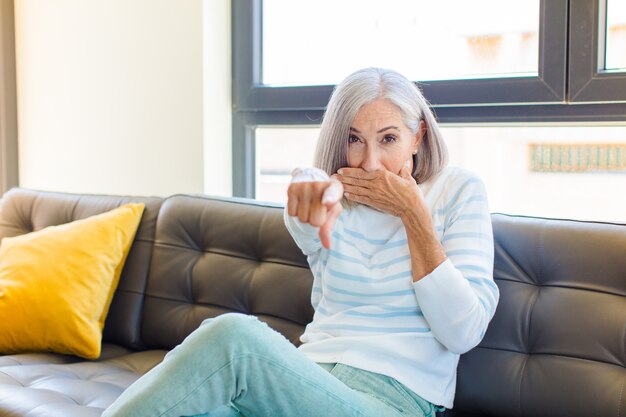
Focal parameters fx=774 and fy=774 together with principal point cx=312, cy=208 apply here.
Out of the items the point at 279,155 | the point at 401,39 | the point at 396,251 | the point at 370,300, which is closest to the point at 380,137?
the point at 396,251

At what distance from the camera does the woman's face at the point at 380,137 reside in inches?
65.2

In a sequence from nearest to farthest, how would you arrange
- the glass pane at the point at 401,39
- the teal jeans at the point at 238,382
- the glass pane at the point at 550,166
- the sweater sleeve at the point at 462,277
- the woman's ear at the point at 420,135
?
the teal jeans at the point at 238,382 < the sweater sleeve at the point at 462,277 < the woman's ear at the point at 420,135 < the glass pane at the point at 550,166 < the glass pane at the point at 401,39

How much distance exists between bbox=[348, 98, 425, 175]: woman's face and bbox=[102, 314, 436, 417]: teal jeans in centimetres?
49

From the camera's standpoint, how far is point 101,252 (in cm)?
223

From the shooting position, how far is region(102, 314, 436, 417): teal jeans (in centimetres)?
134

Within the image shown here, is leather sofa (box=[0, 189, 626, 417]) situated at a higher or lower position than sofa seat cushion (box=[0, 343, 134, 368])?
higher

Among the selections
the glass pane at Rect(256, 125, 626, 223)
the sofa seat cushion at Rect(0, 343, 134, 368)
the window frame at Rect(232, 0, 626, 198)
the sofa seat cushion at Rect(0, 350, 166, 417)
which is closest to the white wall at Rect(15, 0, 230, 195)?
the window frame at Rect(232, 0, 626, 198)

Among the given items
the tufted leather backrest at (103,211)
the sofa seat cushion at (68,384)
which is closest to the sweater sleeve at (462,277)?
the sofa seat cushion at (68,384)

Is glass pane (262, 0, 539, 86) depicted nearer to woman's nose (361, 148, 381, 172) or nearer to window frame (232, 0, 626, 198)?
window frame (232, 0, 626, 198)

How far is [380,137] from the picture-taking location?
65.7 inches

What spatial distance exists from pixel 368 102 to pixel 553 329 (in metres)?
0.62

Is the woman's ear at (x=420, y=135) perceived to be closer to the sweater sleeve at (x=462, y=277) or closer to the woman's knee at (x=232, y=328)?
the sweater sleeve at (x=462, y=277)

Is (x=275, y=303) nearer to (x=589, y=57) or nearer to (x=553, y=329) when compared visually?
(x=553, y=329)

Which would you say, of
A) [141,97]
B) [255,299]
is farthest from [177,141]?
[255,299]
